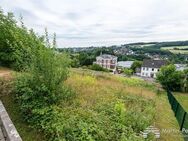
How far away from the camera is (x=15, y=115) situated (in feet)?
22.5

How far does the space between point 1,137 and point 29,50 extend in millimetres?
3255

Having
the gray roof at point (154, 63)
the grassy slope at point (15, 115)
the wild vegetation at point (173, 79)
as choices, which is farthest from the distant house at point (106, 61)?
the grassy slope at point (15, 115)

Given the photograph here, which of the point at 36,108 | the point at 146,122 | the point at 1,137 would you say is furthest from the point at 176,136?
the point at 1,137

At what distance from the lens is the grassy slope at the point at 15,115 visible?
19.3ft

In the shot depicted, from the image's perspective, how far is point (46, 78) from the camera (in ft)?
23.7

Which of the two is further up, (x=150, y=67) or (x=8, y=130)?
(x=8, y=130)

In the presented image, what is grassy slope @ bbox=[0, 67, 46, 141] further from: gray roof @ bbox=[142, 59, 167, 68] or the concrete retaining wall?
gray roof @ bbox=[142, 59, 167, 68]

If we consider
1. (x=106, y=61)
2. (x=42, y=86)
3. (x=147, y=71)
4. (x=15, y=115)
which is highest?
(x=42, y=86)

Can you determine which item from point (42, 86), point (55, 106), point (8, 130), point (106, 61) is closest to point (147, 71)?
point (106, 61)

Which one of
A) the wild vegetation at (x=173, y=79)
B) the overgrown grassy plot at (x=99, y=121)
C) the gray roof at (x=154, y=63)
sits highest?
the overgrown grassy plot at (x=99, y=121)

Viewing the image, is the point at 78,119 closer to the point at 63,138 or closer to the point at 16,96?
the point at 63,138

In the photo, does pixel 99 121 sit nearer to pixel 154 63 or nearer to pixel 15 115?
pixel 15 115

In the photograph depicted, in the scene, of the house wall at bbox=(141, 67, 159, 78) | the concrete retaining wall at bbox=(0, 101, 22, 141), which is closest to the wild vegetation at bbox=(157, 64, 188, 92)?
the concrete retaining wall at bbox=(0, 101, 22, 141)

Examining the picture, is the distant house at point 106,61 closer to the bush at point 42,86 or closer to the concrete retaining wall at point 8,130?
the bush at point 42,86
